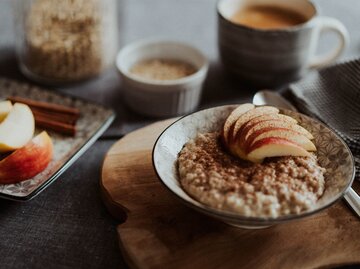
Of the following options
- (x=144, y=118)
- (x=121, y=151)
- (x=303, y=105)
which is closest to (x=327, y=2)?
(x=303, y=105)

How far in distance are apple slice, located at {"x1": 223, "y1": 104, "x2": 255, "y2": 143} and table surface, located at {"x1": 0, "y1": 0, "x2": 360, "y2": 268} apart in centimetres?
32

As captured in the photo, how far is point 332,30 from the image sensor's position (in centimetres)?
167

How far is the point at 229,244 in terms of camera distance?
1.10 meters

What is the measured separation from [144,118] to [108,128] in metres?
0.12

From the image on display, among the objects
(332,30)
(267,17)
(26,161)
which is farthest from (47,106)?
(332,30)

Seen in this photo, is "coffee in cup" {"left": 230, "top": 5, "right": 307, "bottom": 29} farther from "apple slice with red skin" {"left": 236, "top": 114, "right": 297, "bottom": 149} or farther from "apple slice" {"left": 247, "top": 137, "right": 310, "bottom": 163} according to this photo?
"apple slice" {"left": 247, "top": 137, "right": 310, "bottom": 163}

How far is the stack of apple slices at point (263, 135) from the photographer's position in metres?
1.14

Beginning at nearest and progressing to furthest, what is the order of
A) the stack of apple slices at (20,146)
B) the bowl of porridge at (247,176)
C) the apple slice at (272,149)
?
the bowl of porridge at (247,176) < the apple slice at (272,149) < the stack of apple slices at (20,146)

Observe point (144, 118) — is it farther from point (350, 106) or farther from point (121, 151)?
point (350, 106)

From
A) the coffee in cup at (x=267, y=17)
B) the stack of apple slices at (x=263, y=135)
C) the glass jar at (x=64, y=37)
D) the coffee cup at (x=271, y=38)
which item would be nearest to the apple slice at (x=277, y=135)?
the stack of apple slices at (x=263, y=135)

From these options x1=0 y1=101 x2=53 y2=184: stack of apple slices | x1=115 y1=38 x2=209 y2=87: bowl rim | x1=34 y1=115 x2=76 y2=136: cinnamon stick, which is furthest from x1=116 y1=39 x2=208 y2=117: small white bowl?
x1=0 y1=101 x2=53 y2=184: stack of apple slices

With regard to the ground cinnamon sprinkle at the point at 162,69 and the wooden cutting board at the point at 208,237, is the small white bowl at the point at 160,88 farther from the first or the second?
the wooden cutting board at the point at 208,237

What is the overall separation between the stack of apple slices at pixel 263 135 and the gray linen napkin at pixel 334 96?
0.23 m

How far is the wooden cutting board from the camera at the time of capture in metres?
1.06
